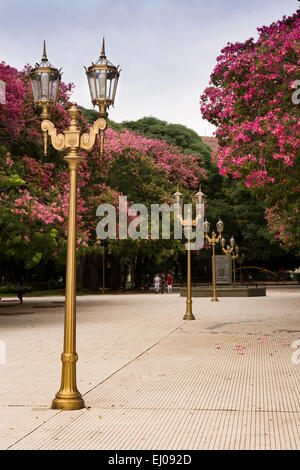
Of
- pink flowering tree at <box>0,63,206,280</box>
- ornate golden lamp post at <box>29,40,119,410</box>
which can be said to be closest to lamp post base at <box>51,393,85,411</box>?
ornate golden lamp post at <box>29,40,119,410</box>

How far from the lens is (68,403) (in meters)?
6.86

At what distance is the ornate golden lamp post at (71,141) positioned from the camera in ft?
23.0

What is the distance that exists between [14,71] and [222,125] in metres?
8.37

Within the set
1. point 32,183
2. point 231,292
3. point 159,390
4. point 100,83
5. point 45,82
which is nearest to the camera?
point 100,83

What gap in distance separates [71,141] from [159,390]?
11.6 ft

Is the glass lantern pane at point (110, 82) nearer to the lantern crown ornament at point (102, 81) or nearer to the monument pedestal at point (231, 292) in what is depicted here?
the lantern crown ornament at point (102, 81)

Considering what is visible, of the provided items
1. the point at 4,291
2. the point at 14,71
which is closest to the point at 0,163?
the point at 14,71

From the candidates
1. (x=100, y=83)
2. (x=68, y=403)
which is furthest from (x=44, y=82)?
(x=68, y=403)

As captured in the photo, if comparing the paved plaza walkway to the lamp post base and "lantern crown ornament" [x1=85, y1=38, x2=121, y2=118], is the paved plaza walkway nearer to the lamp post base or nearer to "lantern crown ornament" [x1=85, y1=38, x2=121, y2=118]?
the lamp post base

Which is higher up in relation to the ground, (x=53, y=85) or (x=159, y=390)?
(x=53, y=85)

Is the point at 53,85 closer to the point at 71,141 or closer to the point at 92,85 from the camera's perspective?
the point at 92,85

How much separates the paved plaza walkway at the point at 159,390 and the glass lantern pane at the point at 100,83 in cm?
401

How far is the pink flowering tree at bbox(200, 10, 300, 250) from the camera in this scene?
12.3 meters

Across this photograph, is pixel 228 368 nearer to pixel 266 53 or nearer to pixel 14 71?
pixel 266 53
